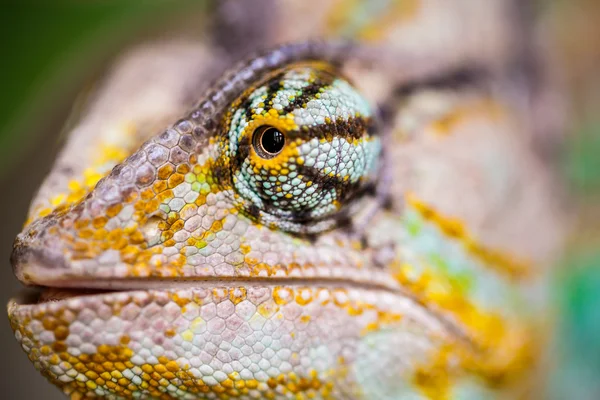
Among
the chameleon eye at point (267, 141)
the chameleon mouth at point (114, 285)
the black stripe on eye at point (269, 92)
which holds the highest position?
the black stripe on eye at point (269, 92)

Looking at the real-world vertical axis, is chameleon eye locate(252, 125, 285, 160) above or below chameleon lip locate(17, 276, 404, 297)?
above

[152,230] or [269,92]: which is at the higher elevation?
[269,92]

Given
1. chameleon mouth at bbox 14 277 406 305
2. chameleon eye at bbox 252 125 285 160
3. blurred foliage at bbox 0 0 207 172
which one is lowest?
chameleon mouth at bbox 14 277 406 305

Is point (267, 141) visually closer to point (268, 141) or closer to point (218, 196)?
point (268, 141)

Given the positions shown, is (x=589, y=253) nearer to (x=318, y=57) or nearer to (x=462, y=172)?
(x=462, y=172)

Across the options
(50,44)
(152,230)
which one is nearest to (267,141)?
(152,230)

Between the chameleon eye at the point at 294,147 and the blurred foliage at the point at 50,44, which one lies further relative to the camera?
the blurred foliage at the point at 50,44

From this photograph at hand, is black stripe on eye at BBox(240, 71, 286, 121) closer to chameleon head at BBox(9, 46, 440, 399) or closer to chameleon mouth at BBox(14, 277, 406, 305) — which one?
chameleon head at BBox(9, 46, 440, 399)

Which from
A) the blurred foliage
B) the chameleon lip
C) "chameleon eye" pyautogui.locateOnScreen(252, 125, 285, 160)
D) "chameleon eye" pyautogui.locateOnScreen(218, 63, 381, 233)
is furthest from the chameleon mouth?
the blurred foliage

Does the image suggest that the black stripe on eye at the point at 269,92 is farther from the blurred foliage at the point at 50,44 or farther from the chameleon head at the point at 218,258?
the blurred foliage at the point at 50,44

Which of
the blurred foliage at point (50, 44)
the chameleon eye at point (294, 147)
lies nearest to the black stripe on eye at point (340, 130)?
the chameleon eye at point (294, 147)
